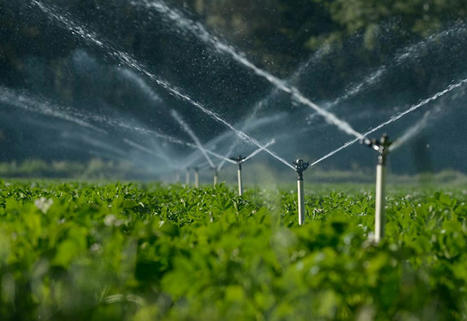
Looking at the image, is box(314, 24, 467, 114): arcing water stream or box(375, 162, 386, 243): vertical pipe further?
box(314, 24, 467, 114): arcing water stream

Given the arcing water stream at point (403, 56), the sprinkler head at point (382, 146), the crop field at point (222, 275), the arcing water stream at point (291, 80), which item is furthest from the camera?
the arcing water stream at point (403, 56)

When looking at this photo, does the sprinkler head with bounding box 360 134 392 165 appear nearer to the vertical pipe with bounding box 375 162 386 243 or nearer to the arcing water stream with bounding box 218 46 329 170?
the vertical pipe with bounding box 375 162 386 243

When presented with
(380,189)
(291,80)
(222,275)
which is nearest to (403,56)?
(291,80)

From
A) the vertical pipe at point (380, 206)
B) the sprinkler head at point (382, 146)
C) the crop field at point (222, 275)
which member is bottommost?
the crop field at point (222, 275)

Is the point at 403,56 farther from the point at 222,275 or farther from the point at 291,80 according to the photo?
the point at 222,275

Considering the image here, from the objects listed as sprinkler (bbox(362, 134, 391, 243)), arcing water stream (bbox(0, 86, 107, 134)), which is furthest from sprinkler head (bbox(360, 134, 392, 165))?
arcing water stream (bbox(0, 86, 107, 134))

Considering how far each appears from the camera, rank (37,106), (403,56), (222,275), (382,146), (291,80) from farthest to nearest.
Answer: (37,106), (291,80), (403,56), (382,146), (222,275)

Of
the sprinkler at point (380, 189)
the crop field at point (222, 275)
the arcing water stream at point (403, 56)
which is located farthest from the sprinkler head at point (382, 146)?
the arcing water stream at point (403, 56)

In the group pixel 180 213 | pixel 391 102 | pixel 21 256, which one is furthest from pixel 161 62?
pixel 21 256

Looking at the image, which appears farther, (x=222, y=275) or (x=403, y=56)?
(x=403, y=56)

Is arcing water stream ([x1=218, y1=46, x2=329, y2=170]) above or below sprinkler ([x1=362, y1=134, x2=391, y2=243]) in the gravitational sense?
above

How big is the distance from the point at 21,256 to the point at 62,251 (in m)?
0.36

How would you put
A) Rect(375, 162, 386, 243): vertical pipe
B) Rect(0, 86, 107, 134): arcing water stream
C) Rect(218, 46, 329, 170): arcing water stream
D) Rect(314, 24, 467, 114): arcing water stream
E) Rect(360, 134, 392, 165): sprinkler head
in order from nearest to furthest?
Rect(375, 162, 386, 243): vertical pipe, Rect(360, 134, 392, 165): sprinkler head, Rect(218, 46, 329, 170): arcing water stream, Rect(314, 24, 467, 114): arcing water stream, Rect(0, 86, 107, 134): arcing water stream

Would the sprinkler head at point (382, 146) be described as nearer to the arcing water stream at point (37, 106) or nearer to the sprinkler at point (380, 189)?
the sprinkler at point (380, 189)
